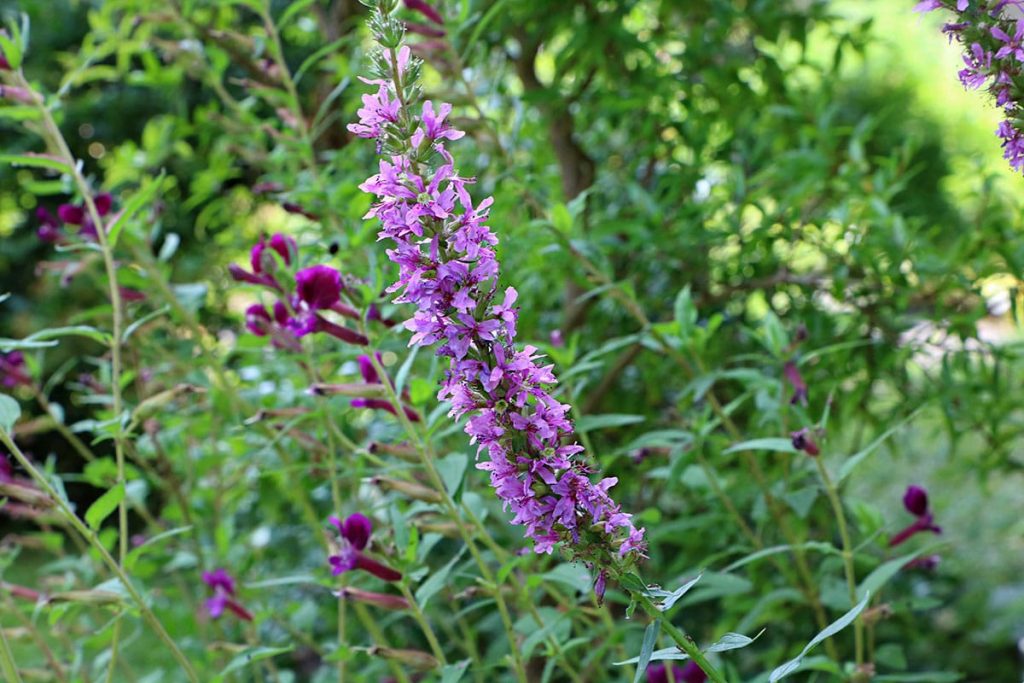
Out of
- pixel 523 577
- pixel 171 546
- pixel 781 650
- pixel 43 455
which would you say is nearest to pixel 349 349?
pixel 523 577

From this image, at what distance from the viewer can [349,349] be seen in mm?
1256

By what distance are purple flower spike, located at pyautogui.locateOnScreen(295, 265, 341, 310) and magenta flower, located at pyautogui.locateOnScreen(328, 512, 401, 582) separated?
21 cm

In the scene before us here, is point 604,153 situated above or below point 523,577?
above

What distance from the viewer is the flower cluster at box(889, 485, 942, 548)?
114 cm

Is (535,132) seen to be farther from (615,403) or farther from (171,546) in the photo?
(171,546)

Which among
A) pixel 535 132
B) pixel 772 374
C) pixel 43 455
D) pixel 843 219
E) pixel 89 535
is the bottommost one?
pixel 43 455

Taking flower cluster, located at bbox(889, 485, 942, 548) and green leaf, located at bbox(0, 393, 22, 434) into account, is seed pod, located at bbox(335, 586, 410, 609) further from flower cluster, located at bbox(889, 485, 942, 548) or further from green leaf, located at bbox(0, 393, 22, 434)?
flower cluster, located at bbox(889, 485, 942, 548)

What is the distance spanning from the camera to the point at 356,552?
0.96 m

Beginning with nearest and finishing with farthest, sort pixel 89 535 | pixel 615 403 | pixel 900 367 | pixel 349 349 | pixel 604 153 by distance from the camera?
pixel 89 535
pixel 349 349
pixel 900 367
pixel 615 403
pixel 604 153

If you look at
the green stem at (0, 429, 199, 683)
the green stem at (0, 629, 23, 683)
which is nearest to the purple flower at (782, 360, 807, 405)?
the green stem at (0, 429, 199, 683)

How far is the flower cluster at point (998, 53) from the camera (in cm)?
64

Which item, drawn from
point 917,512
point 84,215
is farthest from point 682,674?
point 84,215

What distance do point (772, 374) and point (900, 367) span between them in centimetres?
23

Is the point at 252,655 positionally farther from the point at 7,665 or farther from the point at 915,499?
the point at 915,499
